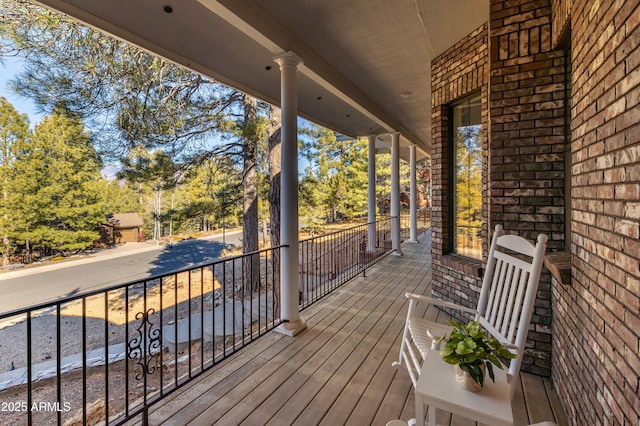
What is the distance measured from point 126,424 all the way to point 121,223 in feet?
66.4

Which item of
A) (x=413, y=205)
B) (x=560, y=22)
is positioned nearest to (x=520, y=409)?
(x=560, y=22)

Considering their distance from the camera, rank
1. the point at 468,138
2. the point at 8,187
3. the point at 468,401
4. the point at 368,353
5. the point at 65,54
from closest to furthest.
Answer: the point at 468,401, the point at 368,353, the point at 468,138, the point at 65,54, the point at 8,187

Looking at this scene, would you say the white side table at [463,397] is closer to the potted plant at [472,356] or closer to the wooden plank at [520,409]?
the potted plant at [472,356]

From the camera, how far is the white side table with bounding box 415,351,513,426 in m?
1.07

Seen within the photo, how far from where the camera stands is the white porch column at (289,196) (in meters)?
2.88

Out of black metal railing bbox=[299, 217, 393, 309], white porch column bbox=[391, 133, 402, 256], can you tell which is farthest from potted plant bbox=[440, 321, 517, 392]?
white porch column bbox=[391, 133, 402, 256]

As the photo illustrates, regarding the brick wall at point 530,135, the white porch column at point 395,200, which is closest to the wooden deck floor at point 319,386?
the brick wall at point 530,135

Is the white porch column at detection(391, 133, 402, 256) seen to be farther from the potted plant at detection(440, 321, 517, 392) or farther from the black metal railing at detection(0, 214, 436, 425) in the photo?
the potted plant at detection(440, 321, 517, 392)

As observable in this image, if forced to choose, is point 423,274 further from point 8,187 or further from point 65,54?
point 8,187

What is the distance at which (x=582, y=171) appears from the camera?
1.50 meters

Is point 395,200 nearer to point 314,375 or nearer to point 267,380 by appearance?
point 314,375

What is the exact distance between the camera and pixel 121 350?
18.0ft

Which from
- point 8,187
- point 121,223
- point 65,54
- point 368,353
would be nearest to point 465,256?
point 368,353

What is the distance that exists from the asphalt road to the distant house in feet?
9.84
